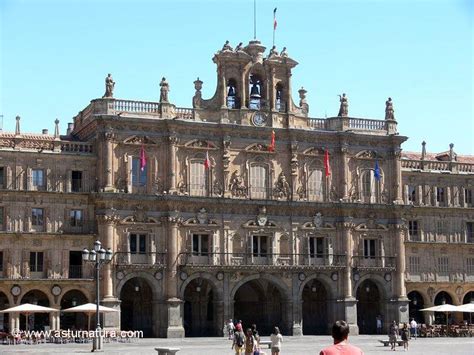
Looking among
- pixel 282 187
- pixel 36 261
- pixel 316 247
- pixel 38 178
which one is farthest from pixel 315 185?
pixel 36 261

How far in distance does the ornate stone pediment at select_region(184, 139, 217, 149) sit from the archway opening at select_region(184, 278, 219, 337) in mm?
10100

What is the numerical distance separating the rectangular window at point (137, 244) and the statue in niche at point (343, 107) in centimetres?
1974

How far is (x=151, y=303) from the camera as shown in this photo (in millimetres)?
68312

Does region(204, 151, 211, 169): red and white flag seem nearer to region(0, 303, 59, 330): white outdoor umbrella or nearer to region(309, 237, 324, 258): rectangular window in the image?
region(309, 237, 324, 258): rectangular window

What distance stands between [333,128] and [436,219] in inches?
508

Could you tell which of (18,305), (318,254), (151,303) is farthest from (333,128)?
(18,305)

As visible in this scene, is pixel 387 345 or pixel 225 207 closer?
pixel 387 345

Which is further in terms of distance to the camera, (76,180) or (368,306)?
(368,306)

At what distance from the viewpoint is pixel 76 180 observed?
67438mm

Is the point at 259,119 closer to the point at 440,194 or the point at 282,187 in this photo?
the point at 282,187

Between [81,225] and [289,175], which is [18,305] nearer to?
[81,225]

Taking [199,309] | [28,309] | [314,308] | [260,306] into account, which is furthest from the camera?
[314,308]

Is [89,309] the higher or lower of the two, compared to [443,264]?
lower

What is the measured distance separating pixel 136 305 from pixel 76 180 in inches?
418
